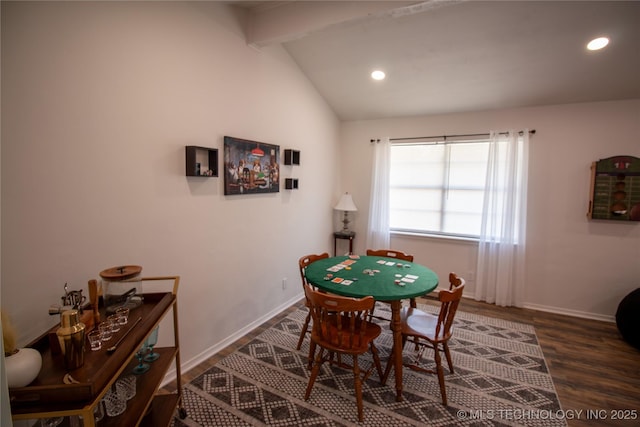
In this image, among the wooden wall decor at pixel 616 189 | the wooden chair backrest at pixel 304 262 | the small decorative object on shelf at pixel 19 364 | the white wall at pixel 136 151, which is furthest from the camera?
the wooden wall decor at pixel 616 189

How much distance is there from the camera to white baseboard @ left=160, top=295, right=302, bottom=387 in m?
2.29

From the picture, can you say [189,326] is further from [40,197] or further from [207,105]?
[207,105]

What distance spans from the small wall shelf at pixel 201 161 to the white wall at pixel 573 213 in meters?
3.21

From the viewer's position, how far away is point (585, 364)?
2541mm

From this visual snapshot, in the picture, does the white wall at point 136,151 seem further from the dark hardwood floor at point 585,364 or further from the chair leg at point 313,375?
the chair leg at point 313,375

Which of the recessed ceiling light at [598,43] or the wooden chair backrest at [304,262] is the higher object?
the recessed ceiling light at [598,43]

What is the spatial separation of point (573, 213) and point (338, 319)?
329cm

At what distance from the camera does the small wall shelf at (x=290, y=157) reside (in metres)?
3.37

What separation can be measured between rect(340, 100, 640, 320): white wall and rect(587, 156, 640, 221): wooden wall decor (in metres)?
0.09

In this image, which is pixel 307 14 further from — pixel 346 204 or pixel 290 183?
pixel 346 204


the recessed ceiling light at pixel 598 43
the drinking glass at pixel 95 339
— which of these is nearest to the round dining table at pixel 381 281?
the drinking glass at pixel 95 339

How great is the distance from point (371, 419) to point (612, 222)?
11.3ft

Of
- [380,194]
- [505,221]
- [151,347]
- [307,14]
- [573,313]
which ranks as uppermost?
[307,14]

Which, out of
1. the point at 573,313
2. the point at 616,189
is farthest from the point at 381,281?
the point at 616,189
